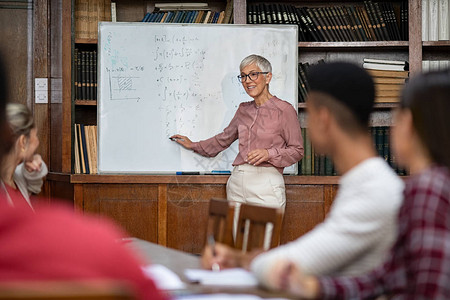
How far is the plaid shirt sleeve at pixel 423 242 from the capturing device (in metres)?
1.15

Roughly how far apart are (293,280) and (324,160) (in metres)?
3.29

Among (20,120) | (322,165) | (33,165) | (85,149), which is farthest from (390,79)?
(20,120)

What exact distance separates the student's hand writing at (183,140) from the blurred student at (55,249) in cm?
357

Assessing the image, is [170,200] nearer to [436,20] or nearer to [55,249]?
[436,20]

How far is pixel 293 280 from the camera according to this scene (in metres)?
1.32

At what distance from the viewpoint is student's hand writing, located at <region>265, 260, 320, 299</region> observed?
132 cm

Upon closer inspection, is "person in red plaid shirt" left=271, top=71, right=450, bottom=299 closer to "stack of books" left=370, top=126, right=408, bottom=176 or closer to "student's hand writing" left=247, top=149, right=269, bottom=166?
"student's hand writing" left=247, top=149, right=269, bottom=166

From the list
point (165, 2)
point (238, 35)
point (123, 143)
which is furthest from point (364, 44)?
point (123, 143)

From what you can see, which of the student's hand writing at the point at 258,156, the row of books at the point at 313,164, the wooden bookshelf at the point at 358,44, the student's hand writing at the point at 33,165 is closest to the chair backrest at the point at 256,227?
the student's hand writing at the point at 33,165

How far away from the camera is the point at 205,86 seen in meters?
4.53

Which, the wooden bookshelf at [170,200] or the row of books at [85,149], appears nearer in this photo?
the wooden bookshelf at [170,200]

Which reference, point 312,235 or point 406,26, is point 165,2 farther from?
point 312,235

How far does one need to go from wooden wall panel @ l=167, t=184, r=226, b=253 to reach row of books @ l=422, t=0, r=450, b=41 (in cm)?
184

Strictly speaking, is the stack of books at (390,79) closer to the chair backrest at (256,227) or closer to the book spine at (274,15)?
the book spine at (274,15)
